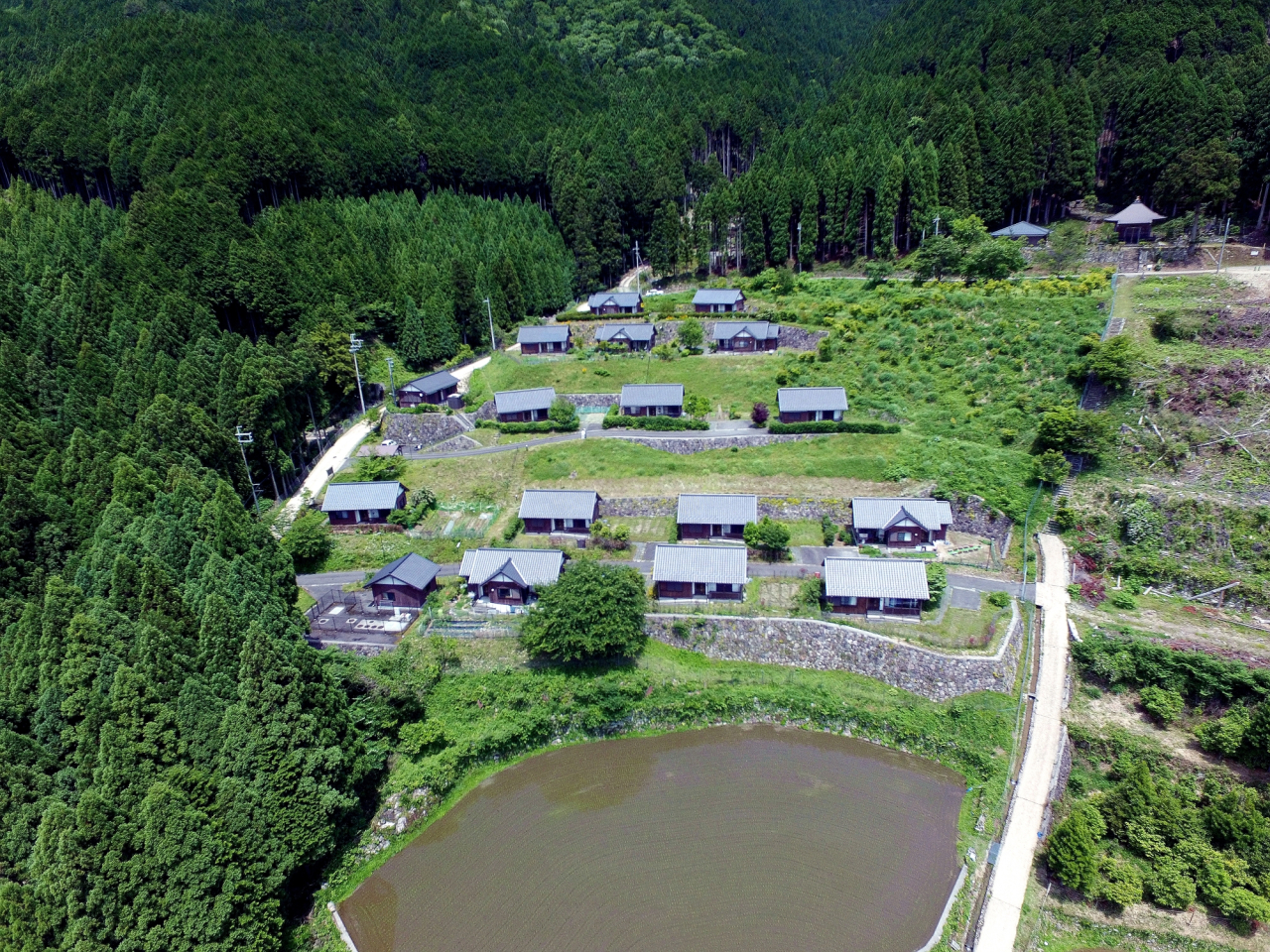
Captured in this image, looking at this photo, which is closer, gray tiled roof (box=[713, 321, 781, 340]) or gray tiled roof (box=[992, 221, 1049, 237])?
gray tiled roof (box=[713, 321, 781, 340])

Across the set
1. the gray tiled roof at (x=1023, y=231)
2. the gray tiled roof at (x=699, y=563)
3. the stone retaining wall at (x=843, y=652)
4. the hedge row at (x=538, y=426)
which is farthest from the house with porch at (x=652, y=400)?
the gray tiled roof at (x=1023, y=231)

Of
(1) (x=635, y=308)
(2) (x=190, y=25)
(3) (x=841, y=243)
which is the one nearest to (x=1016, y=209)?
(3) (x=841, y=243)

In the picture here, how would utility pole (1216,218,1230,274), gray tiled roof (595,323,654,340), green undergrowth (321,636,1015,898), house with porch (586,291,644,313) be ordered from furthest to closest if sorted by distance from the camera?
house with porch (586,291,644,313) → gray tiled roof (595,323,654,340) → utility pole (1216,218,1230,274) → green undergrowth (321,636,1015,898)

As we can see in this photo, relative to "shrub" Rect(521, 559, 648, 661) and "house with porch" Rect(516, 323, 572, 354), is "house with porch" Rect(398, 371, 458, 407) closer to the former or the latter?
"house with porch" Rect(516, 323, 572, 354)

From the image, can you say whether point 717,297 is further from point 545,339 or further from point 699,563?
point 699,563

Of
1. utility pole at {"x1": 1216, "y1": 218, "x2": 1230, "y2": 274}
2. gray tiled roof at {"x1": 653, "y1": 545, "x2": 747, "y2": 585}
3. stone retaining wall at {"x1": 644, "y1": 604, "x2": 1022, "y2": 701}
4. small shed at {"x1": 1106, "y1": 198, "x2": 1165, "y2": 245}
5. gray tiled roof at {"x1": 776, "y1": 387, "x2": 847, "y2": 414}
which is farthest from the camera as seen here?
small shed at {"x1": 1106, "y1": 198, "x2": 1165, "y2": 245}

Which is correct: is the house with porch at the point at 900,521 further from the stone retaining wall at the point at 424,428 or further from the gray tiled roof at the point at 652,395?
the stone retaining wall at the point at 424,428

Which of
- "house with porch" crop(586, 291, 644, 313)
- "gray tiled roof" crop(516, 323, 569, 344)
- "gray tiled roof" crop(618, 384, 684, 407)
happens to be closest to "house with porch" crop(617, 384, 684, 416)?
"gray tiled roof" crop(618, 384, 684, 407)
